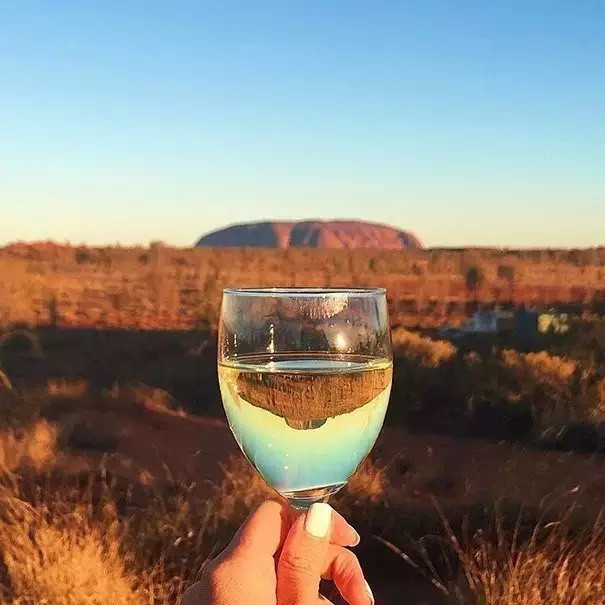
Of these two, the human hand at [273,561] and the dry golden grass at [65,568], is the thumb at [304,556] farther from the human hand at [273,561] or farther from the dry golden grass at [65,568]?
the dry golden grass at [65,568]

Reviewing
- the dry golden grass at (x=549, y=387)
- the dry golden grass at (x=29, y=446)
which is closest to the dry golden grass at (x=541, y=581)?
the dry golden grass at (x=549, y=387)

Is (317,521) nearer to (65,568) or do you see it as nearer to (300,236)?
(65,568)

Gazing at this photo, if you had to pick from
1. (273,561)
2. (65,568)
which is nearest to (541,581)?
(65,568)

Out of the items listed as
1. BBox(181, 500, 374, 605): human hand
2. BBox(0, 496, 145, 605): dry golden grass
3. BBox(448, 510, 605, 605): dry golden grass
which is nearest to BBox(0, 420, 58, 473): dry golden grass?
BBox(0, 496, 145, 605): dry golden grass

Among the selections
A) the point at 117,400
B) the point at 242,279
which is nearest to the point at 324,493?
the point at 117,400

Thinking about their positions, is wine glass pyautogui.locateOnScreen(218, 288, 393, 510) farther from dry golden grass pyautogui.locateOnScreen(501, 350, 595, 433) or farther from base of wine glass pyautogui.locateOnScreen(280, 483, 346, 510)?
dry golden grass pyautogui.locateOnScreen(501, 350, 595, 433)

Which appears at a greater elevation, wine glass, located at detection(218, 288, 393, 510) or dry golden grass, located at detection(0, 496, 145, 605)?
wine glass, located at detection(218, 288, 393, 510)
